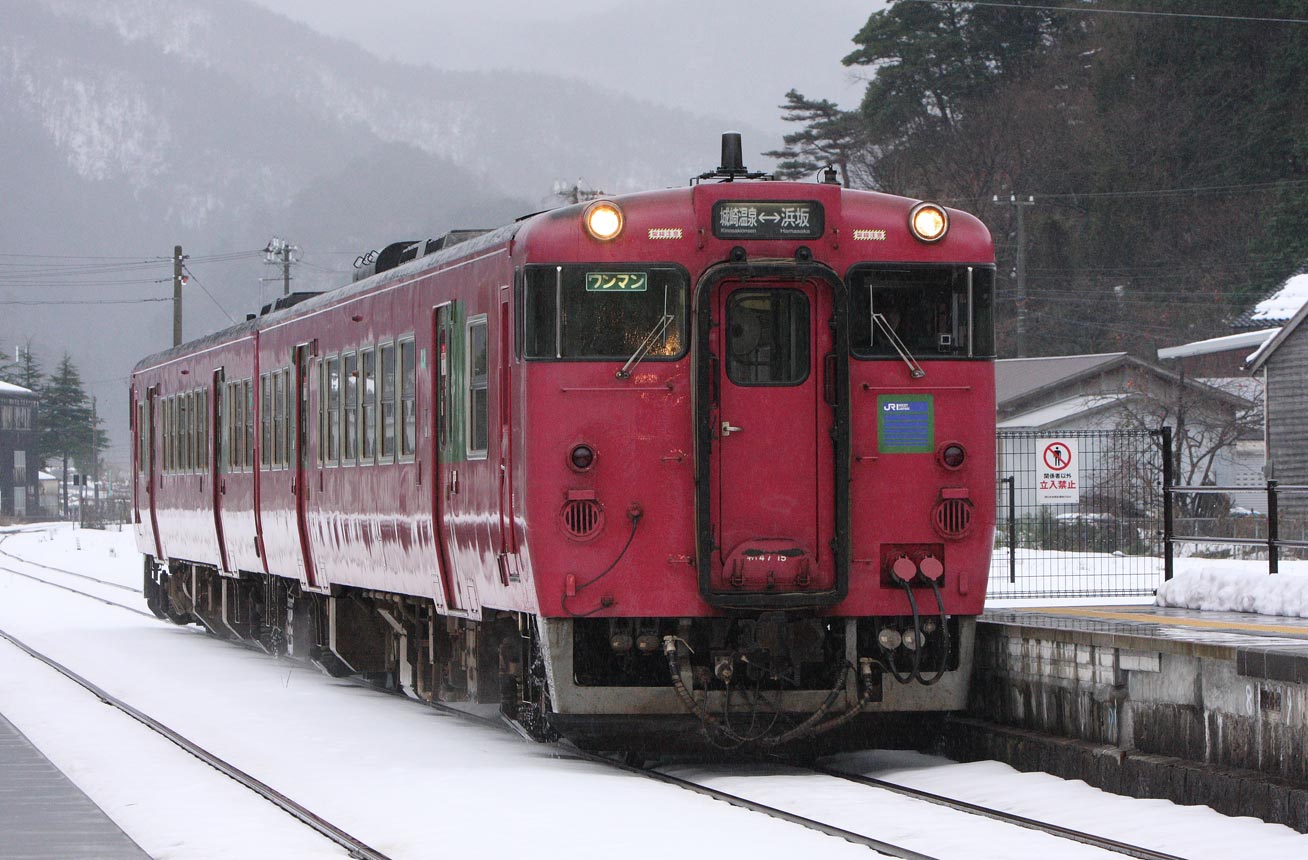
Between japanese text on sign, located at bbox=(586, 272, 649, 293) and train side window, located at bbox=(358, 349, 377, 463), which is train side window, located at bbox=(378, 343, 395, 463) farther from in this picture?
japanese text on sign, located at bbox=(586, 272, 649, 293)

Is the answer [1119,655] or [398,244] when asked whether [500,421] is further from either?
[398,244]

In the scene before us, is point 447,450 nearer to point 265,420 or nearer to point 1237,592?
point 1237,592

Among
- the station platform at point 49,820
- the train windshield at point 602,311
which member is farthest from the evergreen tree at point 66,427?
the train windshield at point 602,311

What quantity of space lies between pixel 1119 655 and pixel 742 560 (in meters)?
2.01

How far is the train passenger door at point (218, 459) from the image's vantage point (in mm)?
21438

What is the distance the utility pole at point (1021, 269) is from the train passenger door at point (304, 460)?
46.4 metres

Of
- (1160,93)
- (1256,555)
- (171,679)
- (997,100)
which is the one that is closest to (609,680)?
(171,679)

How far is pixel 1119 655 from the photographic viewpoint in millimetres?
10734

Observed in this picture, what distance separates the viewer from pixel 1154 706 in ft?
34.0

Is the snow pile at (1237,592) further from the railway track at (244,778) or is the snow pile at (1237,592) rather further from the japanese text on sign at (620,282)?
the railway track at (244,778)

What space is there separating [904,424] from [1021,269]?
52.3m

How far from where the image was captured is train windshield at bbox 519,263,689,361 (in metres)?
11.5

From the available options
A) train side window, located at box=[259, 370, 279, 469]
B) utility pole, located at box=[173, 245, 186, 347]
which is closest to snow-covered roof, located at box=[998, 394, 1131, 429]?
utility pole, located at box=[173, 245, 186, 347]

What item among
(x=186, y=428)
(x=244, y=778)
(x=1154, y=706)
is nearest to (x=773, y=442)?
(x=1154, y=706)
